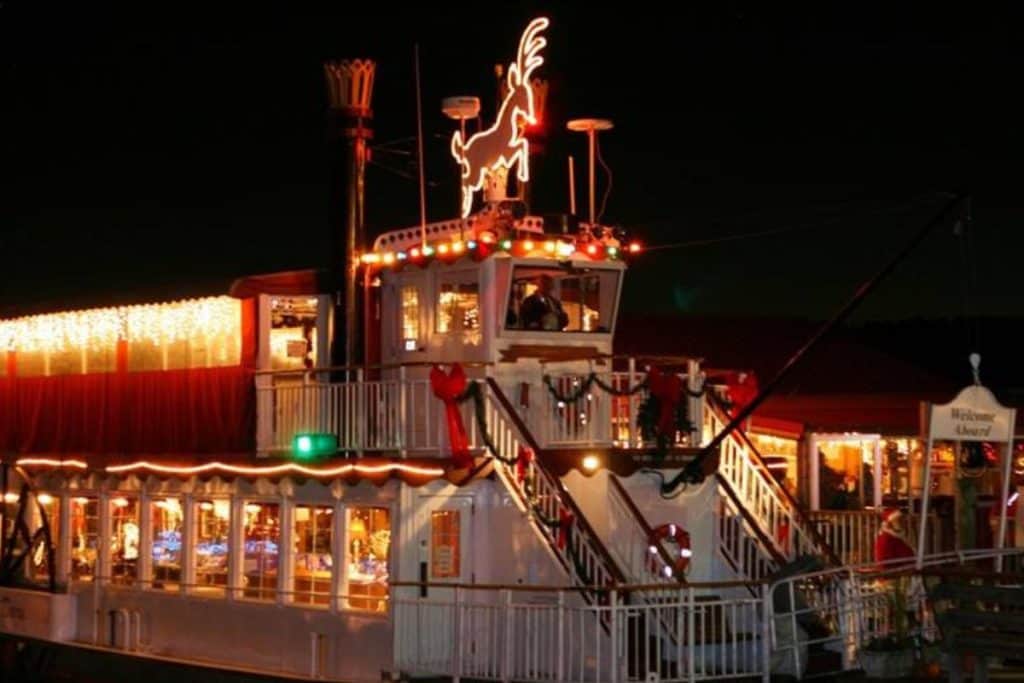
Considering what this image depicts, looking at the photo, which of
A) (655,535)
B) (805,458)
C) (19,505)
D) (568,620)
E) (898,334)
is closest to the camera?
(568,620)

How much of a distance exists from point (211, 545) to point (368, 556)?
3.13 m

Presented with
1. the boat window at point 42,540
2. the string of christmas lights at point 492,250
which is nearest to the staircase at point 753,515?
the string of christmas lights at point 492,250

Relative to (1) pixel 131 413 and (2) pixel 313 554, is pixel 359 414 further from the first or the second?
(1) pixel 131 413

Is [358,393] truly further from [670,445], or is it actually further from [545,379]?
[670,445]

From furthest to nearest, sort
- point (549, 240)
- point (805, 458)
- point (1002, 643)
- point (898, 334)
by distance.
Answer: point (898, 334), point (805, 458), point (549, 240), point (1002, 643)

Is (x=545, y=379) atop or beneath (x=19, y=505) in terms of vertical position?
atop

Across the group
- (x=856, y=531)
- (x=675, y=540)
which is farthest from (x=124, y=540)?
(x=856, y=531)

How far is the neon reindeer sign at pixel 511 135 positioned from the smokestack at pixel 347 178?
5.07ft

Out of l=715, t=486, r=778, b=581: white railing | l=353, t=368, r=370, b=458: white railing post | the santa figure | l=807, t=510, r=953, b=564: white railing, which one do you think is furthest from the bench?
l=807, t=510, r=953, b=564: white railing

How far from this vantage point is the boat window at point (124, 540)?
22.9m

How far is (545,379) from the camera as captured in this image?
19.6 m

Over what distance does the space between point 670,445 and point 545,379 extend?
5.57 feet

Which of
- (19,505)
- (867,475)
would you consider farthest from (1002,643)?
(867,475)

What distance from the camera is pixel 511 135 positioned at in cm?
2061
